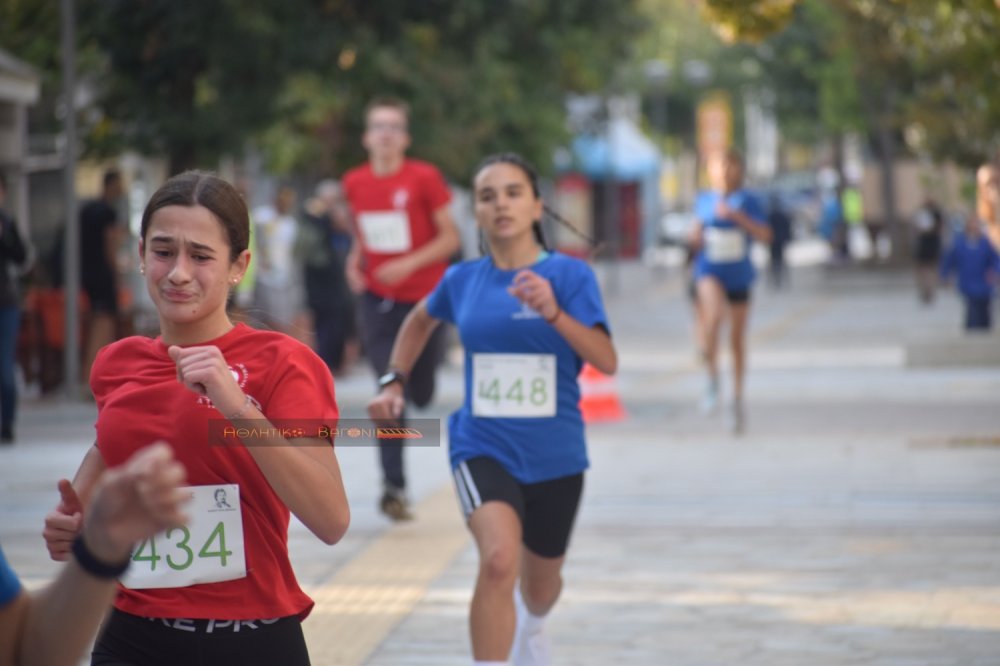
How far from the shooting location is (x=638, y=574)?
26.8 feet

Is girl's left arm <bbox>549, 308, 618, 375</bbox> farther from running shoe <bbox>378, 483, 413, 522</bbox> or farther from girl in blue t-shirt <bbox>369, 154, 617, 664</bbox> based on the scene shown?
running shoe <bbox>378, 483, 413, 522</bbox>

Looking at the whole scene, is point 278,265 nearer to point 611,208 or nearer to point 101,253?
point 101,253

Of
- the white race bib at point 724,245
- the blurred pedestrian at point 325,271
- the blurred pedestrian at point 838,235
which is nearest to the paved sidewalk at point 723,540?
the white race bib at point 724,245

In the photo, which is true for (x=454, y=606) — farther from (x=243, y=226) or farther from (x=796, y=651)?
(x=243, y=226)

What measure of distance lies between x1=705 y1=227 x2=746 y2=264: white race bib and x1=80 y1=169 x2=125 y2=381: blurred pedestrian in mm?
5416

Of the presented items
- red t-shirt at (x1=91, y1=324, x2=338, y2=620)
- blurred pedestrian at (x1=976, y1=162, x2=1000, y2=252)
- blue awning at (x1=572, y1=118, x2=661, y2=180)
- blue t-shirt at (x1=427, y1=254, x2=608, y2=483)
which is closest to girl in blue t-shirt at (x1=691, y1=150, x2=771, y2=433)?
blurred pedestrian at (x1=976, y1=162, x2=1000, y2=252)

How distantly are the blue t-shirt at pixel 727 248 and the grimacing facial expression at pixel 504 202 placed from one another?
7872 millimetres

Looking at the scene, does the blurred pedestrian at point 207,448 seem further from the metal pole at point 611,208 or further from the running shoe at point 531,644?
the metal pole at point 611,208

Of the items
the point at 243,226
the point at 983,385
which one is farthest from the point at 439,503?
the point at 983,385

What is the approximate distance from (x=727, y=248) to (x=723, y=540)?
508 cm

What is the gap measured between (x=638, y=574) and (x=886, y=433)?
5838 millimetres

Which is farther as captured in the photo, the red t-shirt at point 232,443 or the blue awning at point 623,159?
the blue awning at point 623,159

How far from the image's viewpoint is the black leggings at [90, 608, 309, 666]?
137 inches

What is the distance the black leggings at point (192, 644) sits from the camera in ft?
11.4
